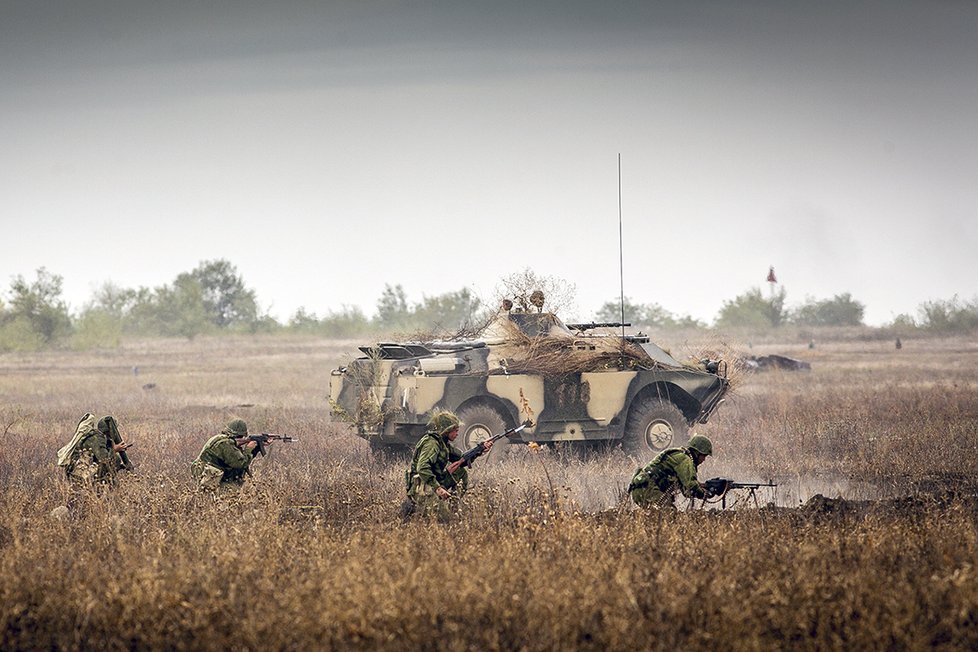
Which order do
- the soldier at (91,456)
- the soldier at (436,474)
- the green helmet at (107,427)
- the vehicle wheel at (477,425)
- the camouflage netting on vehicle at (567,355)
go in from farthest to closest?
the camouflage netting on vehicle at (567,355), the vehicle wheel at (477,425), the green helmet at (107,427), the soldier at (91,456), the soldier at (436,474)

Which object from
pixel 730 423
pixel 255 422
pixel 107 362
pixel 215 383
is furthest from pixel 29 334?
pixel 730 423

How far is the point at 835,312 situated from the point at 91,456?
6158 cm

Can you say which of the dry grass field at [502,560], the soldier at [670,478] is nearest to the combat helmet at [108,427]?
the dry grass field at [502,560]

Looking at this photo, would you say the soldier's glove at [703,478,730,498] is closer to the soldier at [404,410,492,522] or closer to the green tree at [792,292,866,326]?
the soldier at [404,410,492,522]

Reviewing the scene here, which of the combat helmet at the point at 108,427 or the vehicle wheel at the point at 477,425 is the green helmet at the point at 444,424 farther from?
the vehicle wheel at the point at 477,425

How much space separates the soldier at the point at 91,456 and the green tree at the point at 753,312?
53.3 metres

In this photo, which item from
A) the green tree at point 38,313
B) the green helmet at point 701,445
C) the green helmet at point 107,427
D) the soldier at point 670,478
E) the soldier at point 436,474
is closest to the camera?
the soldier at point 436,474

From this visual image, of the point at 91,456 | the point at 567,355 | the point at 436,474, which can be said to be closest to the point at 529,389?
the point at 567,355

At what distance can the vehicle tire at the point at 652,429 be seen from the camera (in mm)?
15219

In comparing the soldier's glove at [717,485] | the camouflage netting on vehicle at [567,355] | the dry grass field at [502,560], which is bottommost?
the dry grass field at [502,560]

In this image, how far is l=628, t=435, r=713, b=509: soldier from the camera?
413 inches

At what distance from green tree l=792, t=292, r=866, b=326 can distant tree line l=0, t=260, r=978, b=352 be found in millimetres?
55

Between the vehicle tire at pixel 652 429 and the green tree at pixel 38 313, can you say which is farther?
the green tree at pixel 38 313

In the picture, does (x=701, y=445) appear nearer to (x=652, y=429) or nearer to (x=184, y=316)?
(x=652, y=429)
